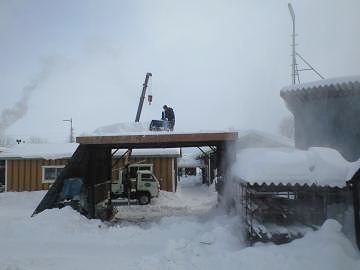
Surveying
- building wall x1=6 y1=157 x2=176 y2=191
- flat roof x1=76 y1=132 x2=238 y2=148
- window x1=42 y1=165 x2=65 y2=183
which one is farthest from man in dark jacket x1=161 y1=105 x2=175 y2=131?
window x1=42 y1=165 x2=65 y2=183

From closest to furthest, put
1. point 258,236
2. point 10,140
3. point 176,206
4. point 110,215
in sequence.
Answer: point 258,236, point 110,215, point 176,206, point 10,140

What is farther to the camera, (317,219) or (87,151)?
(87,151)

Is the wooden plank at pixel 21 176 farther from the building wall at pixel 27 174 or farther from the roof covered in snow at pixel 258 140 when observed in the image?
the roof covered in snow at pixel 258 140

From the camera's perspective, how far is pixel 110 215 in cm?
1877

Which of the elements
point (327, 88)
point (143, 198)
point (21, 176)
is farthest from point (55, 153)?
point (327, 88)

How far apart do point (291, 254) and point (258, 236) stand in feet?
4.86

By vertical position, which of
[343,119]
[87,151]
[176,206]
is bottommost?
[176,206]

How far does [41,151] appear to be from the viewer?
2781 cm

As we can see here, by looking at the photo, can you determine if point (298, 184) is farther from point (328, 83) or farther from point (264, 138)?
point (264, 138)

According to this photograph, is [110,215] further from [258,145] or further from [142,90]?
[142,90]

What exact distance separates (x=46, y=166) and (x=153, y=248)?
17.3 meters

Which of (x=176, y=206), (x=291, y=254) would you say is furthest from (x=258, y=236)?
(x=176, y=206)

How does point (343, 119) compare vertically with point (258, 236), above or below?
above

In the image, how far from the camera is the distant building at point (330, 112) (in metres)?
13.1
